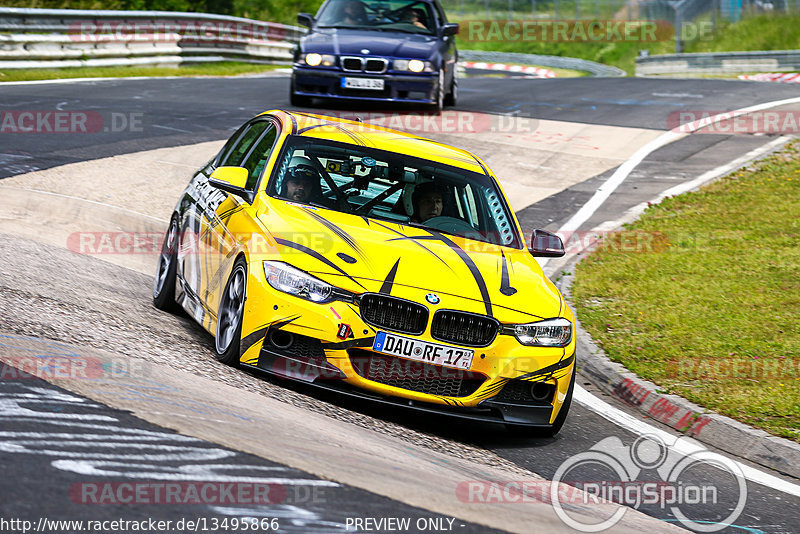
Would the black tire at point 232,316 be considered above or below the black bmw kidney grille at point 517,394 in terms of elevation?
above

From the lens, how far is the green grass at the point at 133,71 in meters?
20.3

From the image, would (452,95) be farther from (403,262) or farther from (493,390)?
(493,390)

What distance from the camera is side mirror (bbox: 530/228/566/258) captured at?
7422 millimetres

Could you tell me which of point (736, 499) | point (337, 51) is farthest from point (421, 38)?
point (736, 499)

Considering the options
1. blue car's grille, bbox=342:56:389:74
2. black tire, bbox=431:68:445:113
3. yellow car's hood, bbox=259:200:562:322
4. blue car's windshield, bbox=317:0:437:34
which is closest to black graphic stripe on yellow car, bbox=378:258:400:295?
yellow car's hood, bbox=259:200:562:322

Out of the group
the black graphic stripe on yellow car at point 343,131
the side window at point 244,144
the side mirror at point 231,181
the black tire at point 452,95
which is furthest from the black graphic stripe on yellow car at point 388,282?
the black tire at point 452,95

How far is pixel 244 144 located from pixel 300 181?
3.60 feet

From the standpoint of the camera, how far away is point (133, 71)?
23.3 meters

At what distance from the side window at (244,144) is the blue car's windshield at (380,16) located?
399 inches

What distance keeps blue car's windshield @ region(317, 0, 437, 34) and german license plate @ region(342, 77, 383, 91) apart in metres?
1.27
